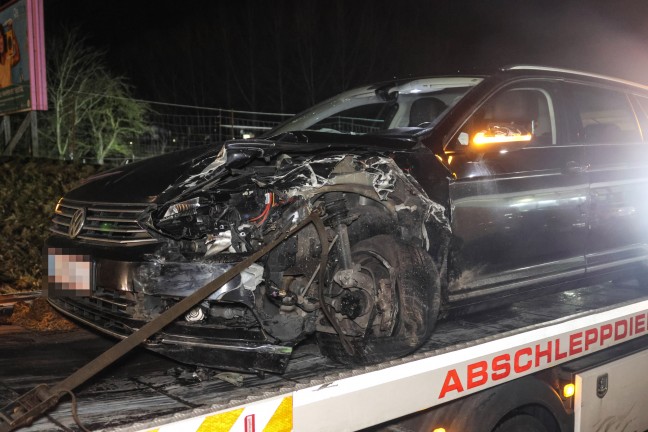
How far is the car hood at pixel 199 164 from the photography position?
8.74 feet

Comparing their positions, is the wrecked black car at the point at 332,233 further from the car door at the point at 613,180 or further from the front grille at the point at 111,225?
the car door at the point at 613,180

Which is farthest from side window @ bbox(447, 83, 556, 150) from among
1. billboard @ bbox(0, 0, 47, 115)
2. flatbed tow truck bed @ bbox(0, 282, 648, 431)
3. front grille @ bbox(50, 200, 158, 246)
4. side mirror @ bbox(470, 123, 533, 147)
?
billboard @ bbox(0, 0, 47, 115)

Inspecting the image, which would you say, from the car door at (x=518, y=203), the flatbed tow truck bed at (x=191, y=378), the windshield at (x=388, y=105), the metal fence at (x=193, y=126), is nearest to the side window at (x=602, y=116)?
the car door at (x=518, y=203)

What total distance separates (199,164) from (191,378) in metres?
0.95

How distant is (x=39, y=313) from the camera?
12.8ft

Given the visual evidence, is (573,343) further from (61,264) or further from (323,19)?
(323,19)

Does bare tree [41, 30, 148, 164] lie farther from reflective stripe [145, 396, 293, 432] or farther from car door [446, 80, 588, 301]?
reflective stripe [145, 396, 293, 432]

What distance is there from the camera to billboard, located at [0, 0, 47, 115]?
7102 mm

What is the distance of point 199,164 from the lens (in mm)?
2740

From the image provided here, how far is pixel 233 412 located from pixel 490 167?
1955 mm

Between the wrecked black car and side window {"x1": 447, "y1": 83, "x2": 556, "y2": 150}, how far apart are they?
0.04 ft

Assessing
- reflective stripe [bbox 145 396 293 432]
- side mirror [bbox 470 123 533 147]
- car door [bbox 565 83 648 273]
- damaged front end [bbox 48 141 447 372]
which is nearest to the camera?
reflective stripe [bbox 145 396 293 432]

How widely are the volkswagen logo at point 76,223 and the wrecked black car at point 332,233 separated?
0.03 feet

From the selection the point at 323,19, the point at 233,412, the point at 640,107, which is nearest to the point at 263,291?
the point at 233,412
